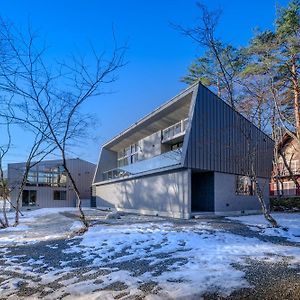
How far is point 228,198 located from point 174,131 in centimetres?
542

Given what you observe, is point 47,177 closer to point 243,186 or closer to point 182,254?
point 243,186

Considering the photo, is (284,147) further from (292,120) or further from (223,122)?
(223,122)

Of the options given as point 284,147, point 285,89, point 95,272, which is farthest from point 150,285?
point 284,147

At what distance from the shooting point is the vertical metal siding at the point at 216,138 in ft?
51.2

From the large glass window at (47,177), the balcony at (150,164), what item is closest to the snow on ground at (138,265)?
the balcony at (150,164)

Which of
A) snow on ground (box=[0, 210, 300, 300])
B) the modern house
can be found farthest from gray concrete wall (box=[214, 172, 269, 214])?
snow on ground (box=[0, 210, 300, 300])

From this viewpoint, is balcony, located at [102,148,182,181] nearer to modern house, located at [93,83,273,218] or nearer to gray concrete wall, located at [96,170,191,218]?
modern house, located at [93,83,273,218]

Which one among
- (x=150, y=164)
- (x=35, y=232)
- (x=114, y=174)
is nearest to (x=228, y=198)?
(x=150, y=164)

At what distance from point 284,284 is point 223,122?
1380 cm

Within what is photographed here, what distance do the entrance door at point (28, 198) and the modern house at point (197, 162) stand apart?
13.4 metres

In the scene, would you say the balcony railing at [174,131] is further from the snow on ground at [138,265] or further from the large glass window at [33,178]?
the large glass window at [33,178]

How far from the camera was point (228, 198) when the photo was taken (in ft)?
57.1

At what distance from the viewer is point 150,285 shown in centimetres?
446

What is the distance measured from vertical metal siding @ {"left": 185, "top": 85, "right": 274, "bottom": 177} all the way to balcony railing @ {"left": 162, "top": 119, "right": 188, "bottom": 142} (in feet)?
7.01
